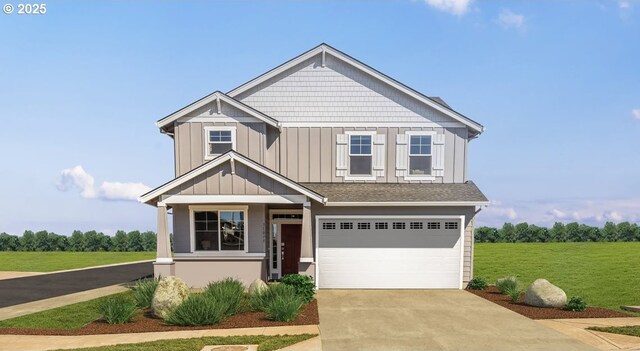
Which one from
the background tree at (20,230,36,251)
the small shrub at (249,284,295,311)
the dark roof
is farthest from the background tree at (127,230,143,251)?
the small shrub at (249,284,295,311)

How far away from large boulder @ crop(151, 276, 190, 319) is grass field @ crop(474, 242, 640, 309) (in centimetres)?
1325

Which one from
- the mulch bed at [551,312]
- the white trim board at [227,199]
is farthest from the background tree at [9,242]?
the mulch bed at [551,312]

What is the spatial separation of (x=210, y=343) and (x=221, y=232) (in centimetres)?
673

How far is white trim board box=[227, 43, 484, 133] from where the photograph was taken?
15.1 metres

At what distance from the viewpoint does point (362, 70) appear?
15398mm

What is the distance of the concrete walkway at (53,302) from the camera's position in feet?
35.5

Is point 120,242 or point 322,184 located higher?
point 322,184

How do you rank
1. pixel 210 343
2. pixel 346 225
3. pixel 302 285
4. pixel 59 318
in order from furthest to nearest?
pixel 346 225, pixel 302 285, pixel 59 318, pixel 210 343

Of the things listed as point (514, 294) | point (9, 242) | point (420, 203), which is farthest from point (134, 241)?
point (514, 294)

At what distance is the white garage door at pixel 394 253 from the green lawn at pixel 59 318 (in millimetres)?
7657

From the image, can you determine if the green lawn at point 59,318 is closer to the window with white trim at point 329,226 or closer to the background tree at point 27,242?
the window with white trim at point 329,226

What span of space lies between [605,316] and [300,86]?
12.9 metres

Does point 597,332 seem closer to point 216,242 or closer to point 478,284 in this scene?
point 478,284

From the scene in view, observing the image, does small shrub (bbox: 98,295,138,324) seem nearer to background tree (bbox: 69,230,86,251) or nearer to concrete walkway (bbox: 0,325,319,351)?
concrete walkway (bbox: 0,325,319,351)
